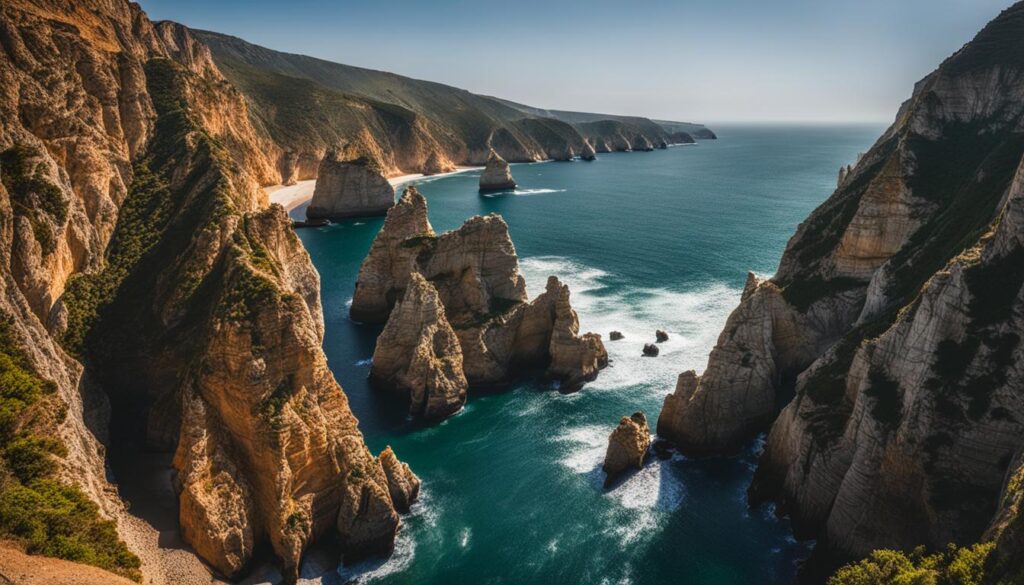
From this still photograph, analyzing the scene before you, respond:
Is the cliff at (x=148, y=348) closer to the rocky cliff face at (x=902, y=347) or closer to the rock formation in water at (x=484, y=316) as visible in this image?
the rock formation in water at (x=484, y=316)

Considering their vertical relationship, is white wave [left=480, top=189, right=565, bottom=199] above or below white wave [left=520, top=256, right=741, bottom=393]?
above

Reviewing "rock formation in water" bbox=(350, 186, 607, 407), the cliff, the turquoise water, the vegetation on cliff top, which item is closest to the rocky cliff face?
the turquoise water

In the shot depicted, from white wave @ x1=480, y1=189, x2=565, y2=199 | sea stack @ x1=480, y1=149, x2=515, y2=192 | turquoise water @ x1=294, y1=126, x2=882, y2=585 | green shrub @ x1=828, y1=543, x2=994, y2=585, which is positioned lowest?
turquoise water @ x1=294, y1=126, x2=882, y2=585

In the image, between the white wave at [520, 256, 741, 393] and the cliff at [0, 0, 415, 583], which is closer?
the cliff at [0, 0, 415, 583]

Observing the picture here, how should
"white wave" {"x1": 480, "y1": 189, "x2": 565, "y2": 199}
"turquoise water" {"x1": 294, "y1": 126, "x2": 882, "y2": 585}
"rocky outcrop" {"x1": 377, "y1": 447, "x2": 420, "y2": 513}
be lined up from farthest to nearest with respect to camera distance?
1. "white wave" {"x1": 480, "y1": 189, "x2": 565, "y2": 199}
2. "rocky outcrop" {"x1": 377, "y1": 447, "x2": 420, "y2": 513}
3. "turquoise water" {"x1": 294, "y1": 126, "x2": 882, "y2": 585}

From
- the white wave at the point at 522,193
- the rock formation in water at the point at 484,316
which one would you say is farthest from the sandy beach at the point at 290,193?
the rock formation in water at the point at 484,316

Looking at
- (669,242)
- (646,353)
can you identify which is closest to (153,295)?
(646,353)

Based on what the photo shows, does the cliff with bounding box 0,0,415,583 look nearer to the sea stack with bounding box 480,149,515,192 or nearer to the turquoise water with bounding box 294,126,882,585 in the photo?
the turquoise water with bounding box 294,126,882,585

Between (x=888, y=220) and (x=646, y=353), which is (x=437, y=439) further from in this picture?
(x=888, y=220)
